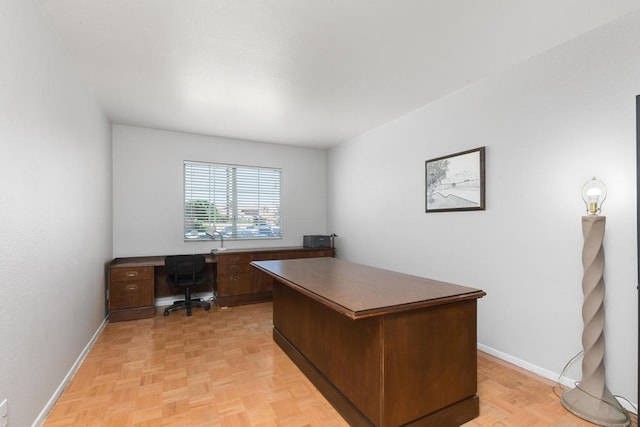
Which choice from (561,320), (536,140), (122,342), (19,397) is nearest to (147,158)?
(122,342)

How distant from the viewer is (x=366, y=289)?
6.24 ft

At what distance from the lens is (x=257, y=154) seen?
5.31 meters

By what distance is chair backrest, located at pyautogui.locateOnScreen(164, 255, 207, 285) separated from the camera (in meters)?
4.01

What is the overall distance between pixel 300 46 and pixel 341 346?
2.21m

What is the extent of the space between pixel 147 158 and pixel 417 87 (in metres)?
3.88

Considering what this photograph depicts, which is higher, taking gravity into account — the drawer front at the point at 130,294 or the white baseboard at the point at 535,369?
the drawer front at the point at 130,294

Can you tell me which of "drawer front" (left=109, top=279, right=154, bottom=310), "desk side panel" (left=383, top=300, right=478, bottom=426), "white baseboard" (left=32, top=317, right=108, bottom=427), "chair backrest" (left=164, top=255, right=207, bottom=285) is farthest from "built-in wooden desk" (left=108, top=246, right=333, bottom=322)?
"desk side panel" (left=383, top=300, right=478, bottom=426)

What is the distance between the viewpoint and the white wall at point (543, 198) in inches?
79.3

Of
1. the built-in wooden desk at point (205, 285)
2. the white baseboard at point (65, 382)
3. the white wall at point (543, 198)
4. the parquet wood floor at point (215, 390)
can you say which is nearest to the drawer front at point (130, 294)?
the built-in wooden desk at point (205, 285)

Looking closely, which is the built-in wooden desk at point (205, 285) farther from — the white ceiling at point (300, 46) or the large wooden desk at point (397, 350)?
the large wooden desk at point (397, 350)

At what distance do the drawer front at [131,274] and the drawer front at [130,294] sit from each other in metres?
0.04

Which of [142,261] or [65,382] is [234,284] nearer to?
[142,261]

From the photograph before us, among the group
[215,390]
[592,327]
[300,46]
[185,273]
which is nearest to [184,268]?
[185,273]

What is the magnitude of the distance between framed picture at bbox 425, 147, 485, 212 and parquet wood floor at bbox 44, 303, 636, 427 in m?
1.49
